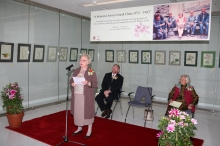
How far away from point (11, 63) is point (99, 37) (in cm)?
256

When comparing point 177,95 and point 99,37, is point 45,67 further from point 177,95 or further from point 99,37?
point 177,95

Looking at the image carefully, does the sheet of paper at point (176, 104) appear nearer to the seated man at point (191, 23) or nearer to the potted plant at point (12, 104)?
the seated man at point (191, 23)

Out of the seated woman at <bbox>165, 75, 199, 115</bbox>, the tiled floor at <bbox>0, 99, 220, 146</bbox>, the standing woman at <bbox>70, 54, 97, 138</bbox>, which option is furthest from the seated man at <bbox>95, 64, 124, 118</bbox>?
the standing woman at <bbox>70, 54, 97, 138</bbox>

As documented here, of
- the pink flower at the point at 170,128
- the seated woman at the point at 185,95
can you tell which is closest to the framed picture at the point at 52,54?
the seated woman at the point at 185,95

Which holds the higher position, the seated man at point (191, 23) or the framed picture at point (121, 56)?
the seated man at point (191, 23)

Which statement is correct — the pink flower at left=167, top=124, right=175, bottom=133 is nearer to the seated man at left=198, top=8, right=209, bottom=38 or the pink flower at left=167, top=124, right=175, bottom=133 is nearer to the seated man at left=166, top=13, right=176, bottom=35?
the seated man at left=198, top=8, right=209, bottom=38

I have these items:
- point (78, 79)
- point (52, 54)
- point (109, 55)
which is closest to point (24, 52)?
point (52, 54)

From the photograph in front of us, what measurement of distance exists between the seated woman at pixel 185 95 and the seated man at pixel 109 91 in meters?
1.52

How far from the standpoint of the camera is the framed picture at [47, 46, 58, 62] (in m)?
6.82

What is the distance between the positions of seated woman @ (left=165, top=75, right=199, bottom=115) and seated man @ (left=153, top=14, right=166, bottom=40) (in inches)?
45.2

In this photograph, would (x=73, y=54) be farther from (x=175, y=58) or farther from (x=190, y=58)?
(x=190, y=58)

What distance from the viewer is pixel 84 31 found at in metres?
8.34

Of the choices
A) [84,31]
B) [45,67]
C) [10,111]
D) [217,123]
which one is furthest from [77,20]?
[217,123]

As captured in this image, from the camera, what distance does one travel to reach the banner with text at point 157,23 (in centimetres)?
420
